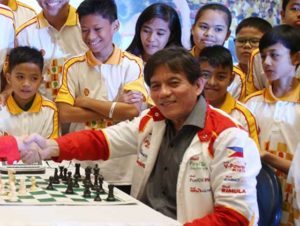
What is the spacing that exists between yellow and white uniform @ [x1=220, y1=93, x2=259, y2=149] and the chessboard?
3.51 feet

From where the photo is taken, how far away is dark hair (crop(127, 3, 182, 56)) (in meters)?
3.93

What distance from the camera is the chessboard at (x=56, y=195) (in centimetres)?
209

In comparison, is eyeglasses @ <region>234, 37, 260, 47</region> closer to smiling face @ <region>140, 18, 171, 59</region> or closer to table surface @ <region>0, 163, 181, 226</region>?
smiling face @ <region>140, 18, 171, 59</region>

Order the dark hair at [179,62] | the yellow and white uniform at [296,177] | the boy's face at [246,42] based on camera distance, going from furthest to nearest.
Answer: the boy's face at [246,42] → the yellow and white uniform at [296,177] → the dark hair at [179,62]

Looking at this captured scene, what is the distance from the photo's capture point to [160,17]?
3.92 m

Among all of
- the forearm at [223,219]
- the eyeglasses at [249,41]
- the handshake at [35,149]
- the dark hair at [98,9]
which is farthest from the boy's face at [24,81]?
the forearm at [223,219]

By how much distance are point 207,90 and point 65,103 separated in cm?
84

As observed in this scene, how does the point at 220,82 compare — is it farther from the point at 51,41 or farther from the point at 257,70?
the point at 51,41

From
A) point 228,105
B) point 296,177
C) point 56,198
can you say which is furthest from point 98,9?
point 56,198

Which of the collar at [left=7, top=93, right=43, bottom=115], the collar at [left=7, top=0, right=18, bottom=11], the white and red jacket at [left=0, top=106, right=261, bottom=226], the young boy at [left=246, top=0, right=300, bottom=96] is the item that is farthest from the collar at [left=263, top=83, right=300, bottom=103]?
the collar at [left=7, top=0, right=18, bottom=11]

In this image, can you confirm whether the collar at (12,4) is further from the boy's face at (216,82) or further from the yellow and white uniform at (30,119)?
the boy's face at (216,82)

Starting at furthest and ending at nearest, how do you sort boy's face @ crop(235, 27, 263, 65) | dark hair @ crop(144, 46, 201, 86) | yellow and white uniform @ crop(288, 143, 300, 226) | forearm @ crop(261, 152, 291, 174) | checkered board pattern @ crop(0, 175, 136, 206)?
boy's face @ crop(235, 27, 263, 65) < forearm @ crop(261, 152, 291, 174) < yellow and white uniform @ crop(288, 143, 300, 226) < dark hair @ crop(144, 46, 201, 86) < checkered board pattern @ crop(0, 175, 136, 206)

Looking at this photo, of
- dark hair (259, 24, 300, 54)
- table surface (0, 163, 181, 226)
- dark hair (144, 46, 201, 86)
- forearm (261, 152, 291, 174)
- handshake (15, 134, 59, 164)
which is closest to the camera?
table surface (0, 163, 181, 226)

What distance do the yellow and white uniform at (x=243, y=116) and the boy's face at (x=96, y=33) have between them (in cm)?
82
